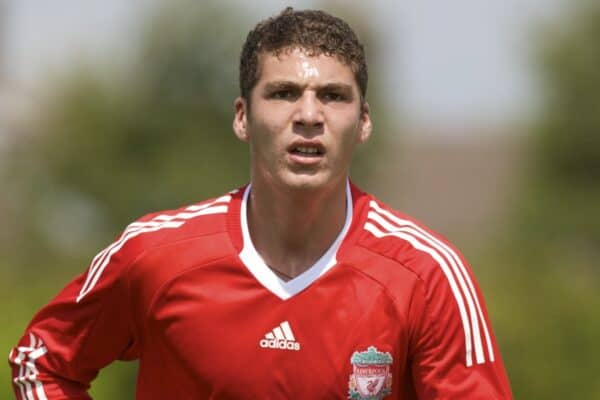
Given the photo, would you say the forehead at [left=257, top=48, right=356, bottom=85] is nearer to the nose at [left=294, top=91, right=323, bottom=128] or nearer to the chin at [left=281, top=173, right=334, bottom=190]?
the nose at [left=294, top=91, right=323, bottom=128]

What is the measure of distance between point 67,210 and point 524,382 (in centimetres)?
1097

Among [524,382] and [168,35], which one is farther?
[168,35]

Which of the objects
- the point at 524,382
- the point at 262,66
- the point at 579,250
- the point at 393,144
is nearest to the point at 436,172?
the point at 393,144

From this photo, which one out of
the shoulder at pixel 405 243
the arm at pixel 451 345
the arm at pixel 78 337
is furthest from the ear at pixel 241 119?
the arm at pixel 451 345

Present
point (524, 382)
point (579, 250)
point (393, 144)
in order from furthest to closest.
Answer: point (393, 144) → point (579, 250) → point (524, 382)

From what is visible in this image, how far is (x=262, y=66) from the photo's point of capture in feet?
17.3

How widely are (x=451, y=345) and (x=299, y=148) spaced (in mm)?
924

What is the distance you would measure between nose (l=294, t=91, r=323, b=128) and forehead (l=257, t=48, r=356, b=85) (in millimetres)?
69

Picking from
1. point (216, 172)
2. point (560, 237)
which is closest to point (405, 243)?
point (216, 172)

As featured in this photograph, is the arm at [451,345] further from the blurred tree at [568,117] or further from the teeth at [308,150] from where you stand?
the blurred tree at [568,117]

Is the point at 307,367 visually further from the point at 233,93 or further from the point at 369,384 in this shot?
the point at 233,93

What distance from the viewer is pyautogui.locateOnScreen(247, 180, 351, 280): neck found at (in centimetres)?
531

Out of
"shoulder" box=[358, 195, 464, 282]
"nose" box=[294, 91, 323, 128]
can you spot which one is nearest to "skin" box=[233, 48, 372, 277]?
"nose" box=[294, 91, 323, 128]

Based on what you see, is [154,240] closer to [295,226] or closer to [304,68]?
[295,226]
